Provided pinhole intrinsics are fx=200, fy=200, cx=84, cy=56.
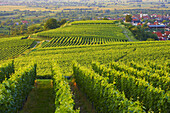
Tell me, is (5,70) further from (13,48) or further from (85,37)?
(85,37)

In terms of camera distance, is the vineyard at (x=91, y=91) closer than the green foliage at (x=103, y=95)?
No

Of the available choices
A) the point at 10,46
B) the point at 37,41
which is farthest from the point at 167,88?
the point at 37,41

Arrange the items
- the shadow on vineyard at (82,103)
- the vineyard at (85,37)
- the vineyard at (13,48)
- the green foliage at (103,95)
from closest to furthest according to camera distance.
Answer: the green foliage at (103,95) → the shadow on vineyard at (82,103) → the vineyard at (13,48) → the vineyard at (85,37)

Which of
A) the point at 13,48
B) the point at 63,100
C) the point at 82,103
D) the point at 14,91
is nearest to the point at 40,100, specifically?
the point at 82,103

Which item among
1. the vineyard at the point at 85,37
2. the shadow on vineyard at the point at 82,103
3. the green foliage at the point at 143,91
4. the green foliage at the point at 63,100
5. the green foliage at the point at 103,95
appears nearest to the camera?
the green foliage at the point at 63,100

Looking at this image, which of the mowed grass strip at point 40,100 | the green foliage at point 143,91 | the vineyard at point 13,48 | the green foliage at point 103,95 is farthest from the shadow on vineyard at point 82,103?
the vineyard at point 13,48

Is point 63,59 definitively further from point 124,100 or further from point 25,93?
point 124,100

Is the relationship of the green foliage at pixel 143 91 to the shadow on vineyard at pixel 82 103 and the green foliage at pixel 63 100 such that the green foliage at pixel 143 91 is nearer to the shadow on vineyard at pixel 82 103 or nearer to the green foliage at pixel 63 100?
the shadow on vineyard at pixel 82 103
